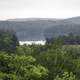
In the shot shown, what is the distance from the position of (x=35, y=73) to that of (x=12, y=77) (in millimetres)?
5374

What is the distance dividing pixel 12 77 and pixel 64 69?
13.7m

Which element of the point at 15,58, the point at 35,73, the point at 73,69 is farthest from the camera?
the point at 73,69

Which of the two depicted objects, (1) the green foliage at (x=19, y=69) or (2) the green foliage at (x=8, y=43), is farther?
(2) the green foliage at (x=8, y=43)

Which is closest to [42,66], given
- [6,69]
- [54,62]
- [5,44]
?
[54,62]

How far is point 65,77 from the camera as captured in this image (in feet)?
210

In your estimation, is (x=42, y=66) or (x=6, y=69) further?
(x=42, y=66)

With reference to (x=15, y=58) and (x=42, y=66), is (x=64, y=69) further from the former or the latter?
(x=15, y=58)

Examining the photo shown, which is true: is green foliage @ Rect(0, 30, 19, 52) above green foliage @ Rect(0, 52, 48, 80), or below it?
below

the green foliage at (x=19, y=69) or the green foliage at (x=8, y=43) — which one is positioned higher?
the green foliage at (x=19, y=69)

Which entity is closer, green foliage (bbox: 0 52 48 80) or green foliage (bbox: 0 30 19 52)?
green foliage (bbox: 0 52 48 80)

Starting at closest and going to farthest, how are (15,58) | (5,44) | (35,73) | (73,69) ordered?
(35,73) < (15,58) < (73,69) < (5,44)

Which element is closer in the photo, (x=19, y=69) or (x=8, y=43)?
(x=19, y=69)

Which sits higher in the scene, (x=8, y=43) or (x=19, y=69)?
(x=19, y=69)

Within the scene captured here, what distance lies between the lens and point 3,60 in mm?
66062
